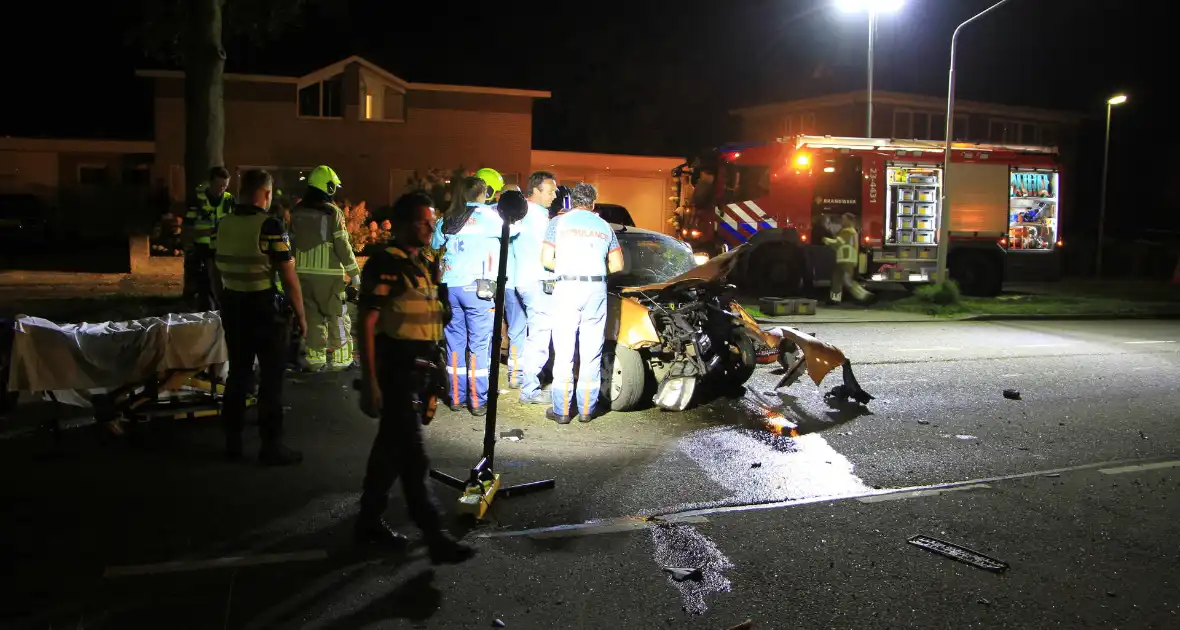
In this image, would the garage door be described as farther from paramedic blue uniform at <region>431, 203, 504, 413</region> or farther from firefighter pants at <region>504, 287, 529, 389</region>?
paramedic blue uniform at <region>431, 203, 504, 413</region>

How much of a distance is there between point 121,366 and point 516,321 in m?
3.01

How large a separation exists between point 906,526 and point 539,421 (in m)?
3.09

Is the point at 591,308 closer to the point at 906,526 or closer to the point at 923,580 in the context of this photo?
the point at 906,526

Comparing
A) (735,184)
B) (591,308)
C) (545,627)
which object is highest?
(735,184)

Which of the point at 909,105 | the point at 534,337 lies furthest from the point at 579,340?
the point at 909,105

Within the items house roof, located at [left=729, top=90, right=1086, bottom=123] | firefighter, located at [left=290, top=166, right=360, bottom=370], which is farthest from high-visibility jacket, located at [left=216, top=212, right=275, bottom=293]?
house roof, located at [left=729, top=90, right=1086, bottom=123]

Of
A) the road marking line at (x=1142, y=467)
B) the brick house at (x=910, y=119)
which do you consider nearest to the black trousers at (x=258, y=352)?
the road marking line at (x=1142, y=467)

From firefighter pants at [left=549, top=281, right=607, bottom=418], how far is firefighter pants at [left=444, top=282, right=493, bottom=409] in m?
0.59

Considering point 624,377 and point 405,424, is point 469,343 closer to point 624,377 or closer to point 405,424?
point 624,377

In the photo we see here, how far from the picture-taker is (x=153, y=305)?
12.3 metres

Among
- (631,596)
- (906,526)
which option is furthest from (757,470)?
(631,596)

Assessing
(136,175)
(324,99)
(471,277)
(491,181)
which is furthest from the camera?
(136,175)

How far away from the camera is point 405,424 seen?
440 cm

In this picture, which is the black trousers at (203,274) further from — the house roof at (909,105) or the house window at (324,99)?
the house roof at (909,105)
